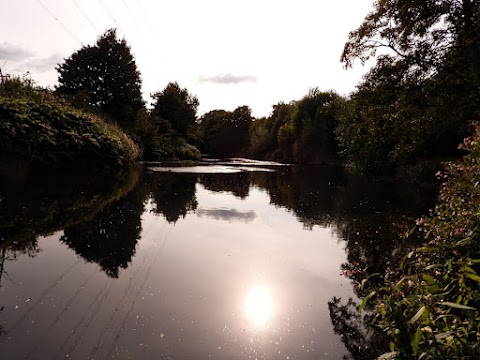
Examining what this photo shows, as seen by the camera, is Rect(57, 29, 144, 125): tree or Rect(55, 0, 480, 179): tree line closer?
Rect(55, 0, 480, 179): tree line

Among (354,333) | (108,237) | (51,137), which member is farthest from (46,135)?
(354,333)

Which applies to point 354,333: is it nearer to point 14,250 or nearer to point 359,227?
point 14,250

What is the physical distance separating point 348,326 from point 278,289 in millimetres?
1187

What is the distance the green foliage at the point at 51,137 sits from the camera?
12938 millimetres

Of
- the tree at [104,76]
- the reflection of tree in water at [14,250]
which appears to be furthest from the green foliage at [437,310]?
the tree at [104,76]

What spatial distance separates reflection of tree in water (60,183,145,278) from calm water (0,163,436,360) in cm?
3

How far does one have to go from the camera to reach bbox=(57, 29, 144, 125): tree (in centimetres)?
3453

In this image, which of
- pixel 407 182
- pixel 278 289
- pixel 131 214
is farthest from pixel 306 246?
pixel 407 182

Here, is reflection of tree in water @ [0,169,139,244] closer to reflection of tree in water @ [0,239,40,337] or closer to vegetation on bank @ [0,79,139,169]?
reflection of tree in water @ [0,239,40,337]

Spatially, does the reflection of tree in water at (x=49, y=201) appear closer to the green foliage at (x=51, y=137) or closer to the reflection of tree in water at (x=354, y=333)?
the green foliage at (x=51, y=137)

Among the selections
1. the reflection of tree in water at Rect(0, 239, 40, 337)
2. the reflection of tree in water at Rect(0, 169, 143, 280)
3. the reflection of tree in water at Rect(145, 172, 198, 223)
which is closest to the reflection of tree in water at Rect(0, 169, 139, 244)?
the reflection of tree in water at Rect(0, 169, 143, 280)

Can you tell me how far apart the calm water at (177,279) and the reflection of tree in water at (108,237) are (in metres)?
0.03

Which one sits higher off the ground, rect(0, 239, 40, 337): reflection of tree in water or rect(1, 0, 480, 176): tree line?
rect(1, 0, 480, 176): tree line

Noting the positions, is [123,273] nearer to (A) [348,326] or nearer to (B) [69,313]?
(B) [69,313]
